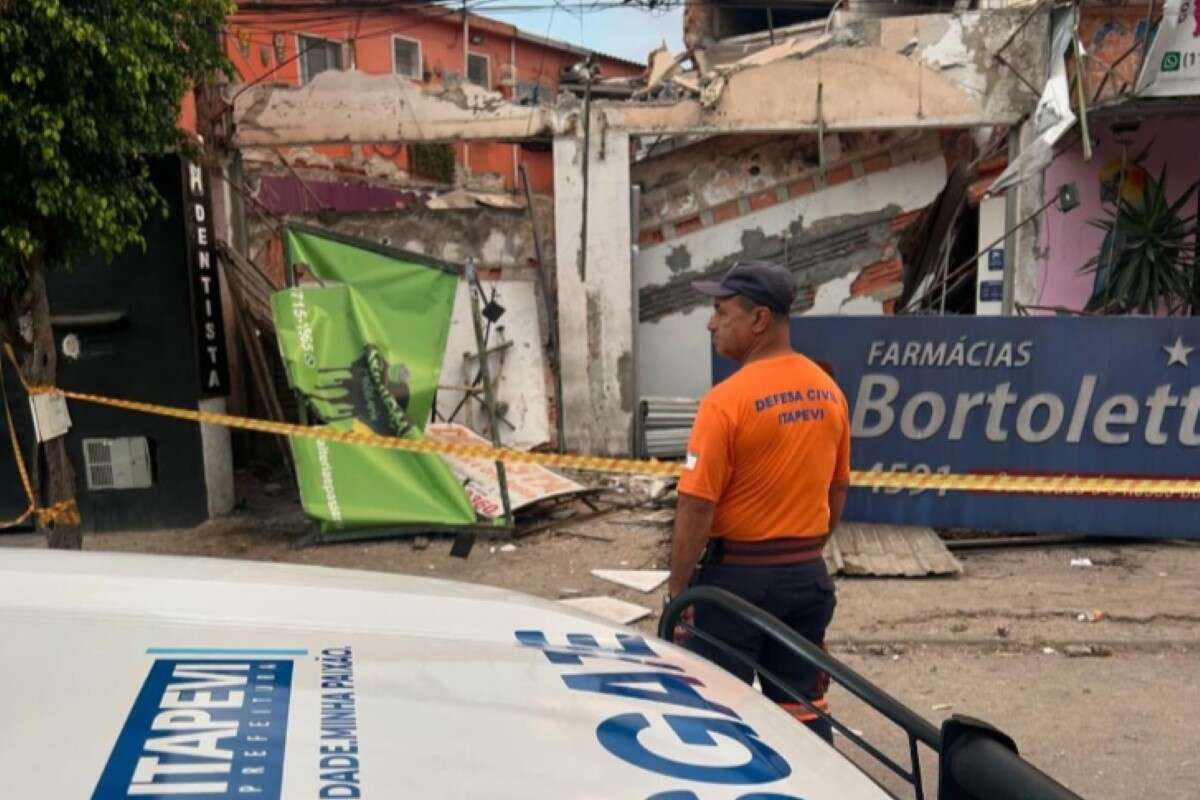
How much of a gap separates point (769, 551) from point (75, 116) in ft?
13.1

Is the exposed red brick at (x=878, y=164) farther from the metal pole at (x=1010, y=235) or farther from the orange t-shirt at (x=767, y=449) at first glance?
the orange t-shirt at (x=767, y=449)

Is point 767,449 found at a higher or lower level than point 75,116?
lower

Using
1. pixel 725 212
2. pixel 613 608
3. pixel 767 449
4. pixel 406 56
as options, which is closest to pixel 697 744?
pixel 767 449

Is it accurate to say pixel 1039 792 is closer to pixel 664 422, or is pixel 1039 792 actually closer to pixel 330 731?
pixel 330 731

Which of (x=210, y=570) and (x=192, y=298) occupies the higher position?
(x=192, y=298)

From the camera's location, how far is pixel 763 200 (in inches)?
392

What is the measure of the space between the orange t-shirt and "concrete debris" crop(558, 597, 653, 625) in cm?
254

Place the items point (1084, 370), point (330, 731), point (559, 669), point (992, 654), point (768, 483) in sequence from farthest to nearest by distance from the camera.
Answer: point (1084, 370) < point (992, 654) < point (768, 483) < point (559, 669) < point (330, 731)

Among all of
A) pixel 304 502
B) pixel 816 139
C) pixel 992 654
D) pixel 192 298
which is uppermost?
pixel 816 139

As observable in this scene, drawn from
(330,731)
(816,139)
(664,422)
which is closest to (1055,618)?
(664,422)

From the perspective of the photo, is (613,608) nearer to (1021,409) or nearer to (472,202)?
(1021,409)

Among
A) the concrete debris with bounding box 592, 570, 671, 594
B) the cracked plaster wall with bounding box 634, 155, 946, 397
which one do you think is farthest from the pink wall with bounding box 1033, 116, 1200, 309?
the concrete debris with bounding box 592, 570, 671, 594

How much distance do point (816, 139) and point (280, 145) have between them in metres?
5.41

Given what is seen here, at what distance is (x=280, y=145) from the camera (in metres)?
9.30
